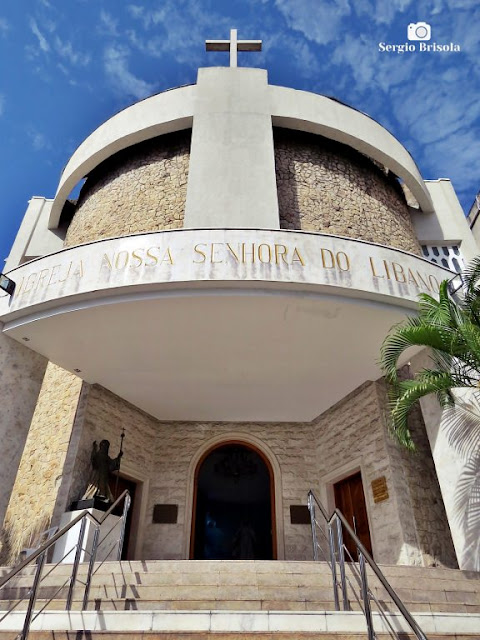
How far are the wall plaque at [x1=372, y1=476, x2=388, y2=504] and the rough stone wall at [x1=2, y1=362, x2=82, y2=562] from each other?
17.5ft

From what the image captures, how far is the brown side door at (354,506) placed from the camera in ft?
26.2

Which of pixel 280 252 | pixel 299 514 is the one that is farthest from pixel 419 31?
pixel 299 514

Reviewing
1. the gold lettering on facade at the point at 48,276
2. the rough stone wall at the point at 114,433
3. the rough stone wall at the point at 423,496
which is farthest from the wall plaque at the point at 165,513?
the gold lettering on facade at the point at 48,276

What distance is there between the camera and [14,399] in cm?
683

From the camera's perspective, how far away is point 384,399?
26.5ft

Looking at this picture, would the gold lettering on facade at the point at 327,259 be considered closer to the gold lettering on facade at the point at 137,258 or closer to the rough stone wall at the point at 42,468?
the gold lettering on facade at the point at 137,258

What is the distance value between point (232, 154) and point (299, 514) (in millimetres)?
7473

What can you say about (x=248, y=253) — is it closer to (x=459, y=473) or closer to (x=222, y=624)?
(x=222, y=624)

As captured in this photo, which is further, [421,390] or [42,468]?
[42,468]

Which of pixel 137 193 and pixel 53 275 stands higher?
pixel 137 193

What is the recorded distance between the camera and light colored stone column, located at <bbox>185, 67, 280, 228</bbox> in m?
8.36

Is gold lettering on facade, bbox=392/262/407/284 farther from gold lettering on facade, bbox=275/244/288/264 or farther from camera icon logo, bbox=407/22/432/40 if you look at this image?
camera icon logo, bbox=407/22/432/40

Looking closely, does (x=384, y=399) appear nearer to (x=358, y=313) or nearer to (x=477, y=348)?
(x=358, y=313)

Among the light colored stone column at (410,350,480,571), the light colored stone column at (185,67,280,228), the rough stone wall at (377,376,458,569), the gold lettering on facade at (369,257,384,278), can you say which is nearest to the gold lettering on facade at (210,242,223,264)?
the light colored stone column at (185,67,280,228)
